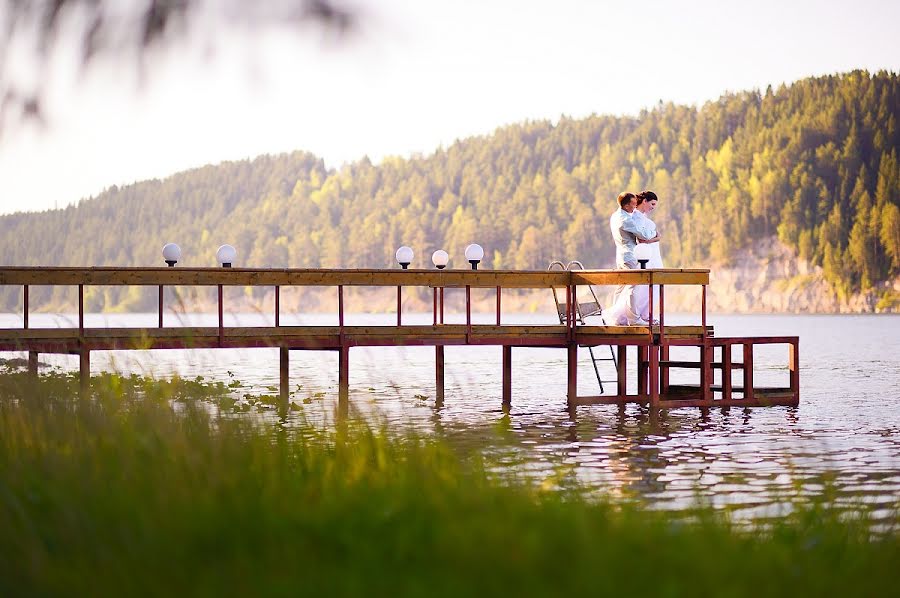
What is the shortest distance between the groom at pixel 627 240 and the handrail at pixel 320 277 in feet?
1.66

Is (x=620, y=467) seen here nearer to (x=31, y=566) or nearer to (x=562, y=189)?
(x=31, y=566)

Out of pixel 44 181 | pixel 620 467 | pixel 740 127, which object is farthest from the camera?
pixel 740 127

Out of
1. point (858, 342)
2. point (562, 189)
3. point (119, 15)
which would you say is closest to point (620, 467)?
point (119, 15)

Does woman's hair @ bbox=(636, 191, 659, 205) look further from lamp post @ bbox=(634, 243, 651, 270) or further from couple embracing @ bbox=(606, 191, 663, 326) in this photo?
lamp post @ bbox=(634, 243, 651, 270)

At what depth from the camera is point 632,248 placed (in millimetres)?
19906

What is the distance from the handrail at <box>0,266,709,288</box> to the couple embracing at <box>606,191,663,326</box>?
0.49 meters

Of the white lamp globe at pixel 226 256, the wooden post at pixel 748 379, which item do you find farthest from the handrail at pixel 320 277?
the wooden post at pixel 748 379

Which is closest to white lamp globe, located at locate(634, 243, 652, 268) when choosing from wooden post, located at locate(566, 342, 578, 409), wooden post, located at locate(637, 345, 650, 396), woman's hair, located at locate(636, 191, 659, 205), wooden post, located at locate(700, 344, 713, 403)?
woman's hair, located at locate(636, 191, 659, 205)

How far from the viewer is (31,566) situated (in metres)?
5.23

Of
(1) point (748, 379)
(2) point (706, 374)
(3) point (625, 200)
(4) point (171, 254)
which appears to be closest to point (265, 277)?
(4) point (171, 254)

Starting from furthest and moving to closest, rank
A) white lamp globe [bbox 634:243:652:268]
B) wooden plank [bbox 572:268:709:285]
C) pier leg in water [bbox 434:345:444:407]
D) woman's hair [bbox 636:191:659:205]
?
pier leg in water [bbox 434:345:444:407]
woman's hair [bbox 636:191:659:205]
white lamp globe [bbox 634:243:652:268]
wooden plank [bbox 572:268:709:285]

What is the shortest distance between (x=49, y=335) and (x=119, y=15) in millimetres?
12969

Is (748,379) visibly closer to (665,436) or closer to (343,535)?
(665,436)

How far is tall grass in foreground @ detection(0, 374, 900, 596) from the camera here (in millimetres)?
5012
